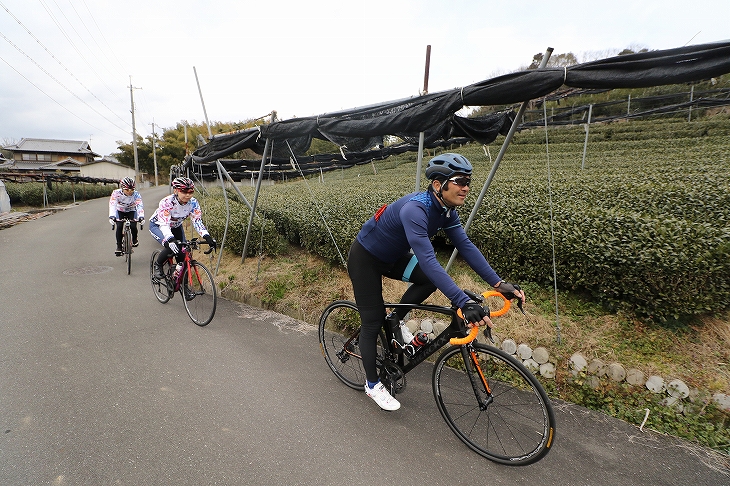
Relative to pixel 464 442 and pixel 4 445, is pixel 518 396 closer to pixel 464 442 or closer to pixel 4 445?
pixel 464 442

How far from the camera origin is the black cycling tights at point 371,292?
288cm

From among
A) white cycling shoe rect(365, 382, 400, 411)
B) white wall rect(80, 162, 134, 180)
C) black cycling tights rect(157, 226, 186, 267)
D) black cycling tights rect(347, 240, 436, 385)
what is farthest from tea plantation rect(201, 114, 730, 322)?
white wall rect(80, 162, 134, 180)

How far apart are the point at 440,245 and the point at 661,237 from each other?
10.1ft

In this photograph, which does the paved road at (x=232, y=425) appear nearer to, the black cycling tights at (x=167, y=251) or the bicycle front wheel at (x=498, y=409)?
the bicycle front wheel at (x=498, y=409)

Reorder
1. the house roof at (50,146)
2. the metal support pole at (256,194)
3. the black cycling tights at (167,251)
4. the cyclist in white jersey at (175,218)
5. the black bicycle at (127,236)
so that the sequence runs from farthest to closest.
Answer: the house roof at (50,146) < the black bicycle at (127,236) < the metal support pole at (256,194) < the black cycling tights at (167,251) < the cyclist in white jersey at (175,218)

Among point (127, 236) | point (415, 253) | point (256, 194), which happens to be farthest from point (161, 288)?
point (415, 253)

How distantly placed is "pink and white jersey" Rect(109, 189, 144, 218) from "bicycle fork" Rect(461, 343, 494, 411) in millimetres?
8003

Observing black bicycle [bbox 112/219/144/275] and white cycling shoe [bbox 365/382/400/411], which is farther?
black bicycle [bbox 112/219/144/275]

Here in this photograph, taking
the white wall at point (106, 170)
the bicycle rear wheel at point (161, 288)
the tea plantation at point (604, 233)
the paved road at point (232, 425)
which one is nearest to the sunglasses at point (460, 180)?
the tea plantation at point (604, 233)

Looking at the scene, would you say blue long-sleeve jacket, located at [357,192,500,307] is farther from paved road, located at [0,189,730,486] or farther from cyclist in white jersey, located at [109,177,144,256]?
cyclist in white jersey, located at [109,177,144,256]

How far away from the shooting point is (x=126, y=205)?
7.98 m

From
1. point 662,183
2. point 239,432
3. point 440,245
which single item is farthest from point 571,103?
point 239,432

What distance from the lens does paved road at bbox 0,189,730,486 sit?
91.7 inches

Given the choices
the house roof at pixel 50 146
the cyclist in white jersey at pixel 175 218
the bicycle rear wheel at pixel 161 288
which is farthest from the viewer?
the house roof at pixel 50 146
